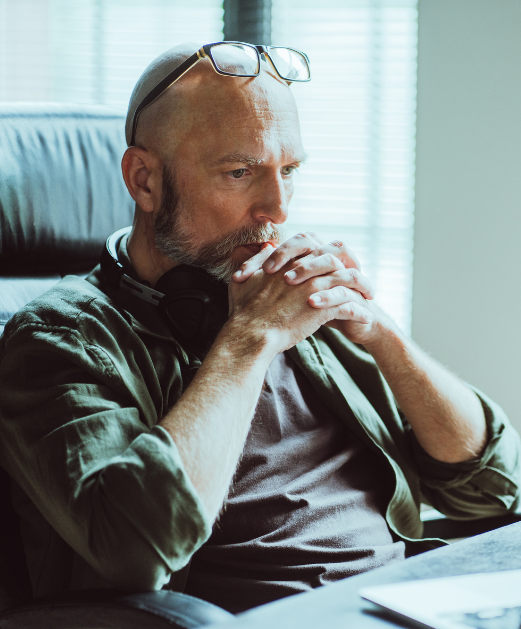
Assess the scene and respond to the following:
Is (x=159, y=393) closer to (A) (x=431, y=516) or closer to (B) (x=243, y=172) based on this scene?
(B) (x=243, y=172)

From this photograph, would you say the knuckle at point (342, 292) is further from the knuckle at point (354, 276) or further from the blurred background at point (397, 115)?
the blurred background at point (397, 115)

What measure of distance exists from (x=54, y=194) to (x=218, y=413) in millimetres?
638

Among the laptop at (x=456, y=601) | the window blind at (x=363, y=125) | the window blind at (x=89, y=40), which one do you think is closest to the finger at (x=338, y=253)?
the laptop at (x=456, y=601)

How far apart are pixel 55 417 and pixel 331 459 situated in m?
→ 0.52

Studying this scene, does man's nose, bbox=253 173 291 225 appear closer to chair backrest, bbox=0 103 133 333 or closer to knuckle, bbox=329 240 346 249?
knuckle, bbox=329 240 346 249

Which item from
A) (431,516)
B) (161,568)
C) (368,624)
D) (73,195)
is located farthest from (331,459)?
(73,195)

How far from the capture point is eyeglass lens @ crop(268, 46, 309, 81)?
1.25 meters

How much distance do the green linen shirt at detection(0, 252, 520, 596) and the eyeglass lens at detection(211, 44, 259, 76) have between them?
440 mm

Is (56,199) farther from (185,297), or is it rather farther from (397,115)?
(397,115)

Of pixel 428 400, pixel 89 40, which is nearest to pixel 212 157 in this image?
pixel 428 400

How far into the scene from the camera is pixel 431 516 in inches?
51.9

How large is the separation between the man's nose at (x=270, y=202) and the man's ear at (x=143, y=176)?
19 cm

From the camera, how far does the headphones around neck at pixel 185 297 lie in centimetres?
113

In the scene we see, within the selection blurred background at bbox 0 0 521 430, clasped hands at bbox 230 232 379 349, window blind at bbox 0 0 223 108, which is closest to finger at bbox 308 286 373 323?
clasped hands at bbox 230 232 379 349
